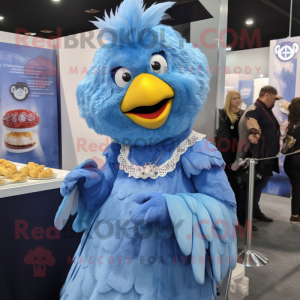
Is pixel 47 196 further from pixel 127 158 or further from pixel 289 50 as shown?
pixel 289 50

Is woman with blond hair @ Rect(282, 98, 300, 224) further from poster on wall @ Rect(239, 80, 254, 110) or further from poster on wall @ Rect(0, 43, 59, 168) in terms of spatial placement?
poster on wall @ Rect(0, 43, 59, 168)

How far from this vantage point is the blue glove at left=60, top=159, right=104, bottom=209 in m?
1.05

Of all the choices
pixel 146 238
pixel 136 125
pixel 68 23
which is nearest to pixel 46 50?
pixel 136 125

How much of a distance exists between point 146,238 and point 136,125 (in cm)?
38

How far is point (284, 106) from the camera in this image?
2691 millimetres

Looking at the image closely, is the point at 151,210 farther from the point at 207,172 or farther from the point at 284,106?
the point at 284,106

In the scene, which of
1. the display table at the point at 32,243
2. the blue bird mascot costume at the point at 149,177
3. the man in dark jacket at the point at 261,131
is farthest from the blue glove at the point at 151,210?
the man in dark jacket at the point at 261,131

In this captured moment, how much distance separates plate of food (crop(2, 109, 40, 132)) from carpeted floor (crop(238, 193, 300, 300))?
239 cm

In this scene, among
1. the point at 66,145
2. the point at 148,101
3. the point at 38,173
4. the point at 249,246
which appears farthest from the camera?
the point at 66,145

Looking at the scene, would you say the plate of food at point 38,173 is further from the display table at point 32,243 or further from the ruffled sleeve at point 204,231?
the ruffled sleeve at point 204,231

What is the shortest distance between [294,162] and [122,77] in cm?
221

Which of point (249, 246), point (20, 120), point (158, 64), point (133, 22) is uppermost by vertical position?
point (133, 22)

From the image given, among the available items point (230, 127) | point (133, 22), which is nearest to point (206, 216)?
point (133, 22)

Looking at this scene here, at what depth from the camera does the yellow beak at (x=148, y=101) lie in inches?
38.6
